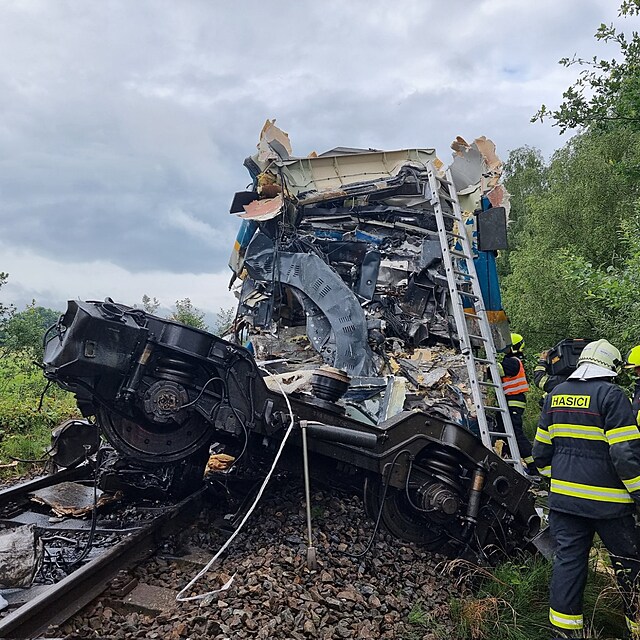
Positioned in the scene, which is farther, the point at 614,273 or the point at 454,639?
the point at 614,273

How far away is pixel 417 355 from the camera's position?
6.71 metres

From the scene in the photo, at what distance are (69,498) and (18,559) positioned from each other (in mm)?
1311

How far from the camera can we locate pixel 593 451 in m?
3.24

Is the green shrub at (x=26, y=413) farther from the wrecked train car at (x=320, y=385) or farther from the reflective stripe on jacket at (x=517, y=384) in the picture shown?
the reflective stripe on jacket at (x=517, y=384)

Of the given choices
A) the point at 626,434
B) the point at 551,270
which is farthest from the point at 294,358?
the point at 551,270

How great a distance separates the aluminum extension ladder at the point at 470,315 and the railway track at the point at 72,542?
9.11 feet

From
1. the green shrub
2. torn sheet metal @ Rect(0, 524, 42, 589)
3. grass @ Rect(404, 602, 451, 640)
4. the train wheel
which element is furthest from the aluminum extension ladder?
the green shrub

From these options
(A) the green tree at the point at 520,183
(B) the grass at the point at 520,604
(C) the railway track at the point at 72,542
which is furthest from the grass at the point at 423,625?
(A) the green tree at the point at 520,183

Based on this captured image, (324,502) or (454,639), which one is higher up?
(324,502)

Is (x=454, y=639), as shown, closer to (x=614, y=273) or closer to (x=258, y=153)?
(x=614, y=273)

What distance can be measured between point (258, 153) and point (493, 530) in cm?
572

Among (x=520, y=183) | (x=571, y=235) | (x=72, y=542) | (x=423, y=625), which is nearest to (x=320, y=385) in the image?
(x=423, y=625)

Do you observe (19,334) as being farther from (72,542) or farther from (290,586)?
(290,586)

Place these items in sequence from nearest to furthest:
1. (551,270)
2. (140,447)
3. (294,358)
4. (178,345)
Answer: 1. (178,345)
2. (140,447)
3. (294,358)
4. (551,270)
